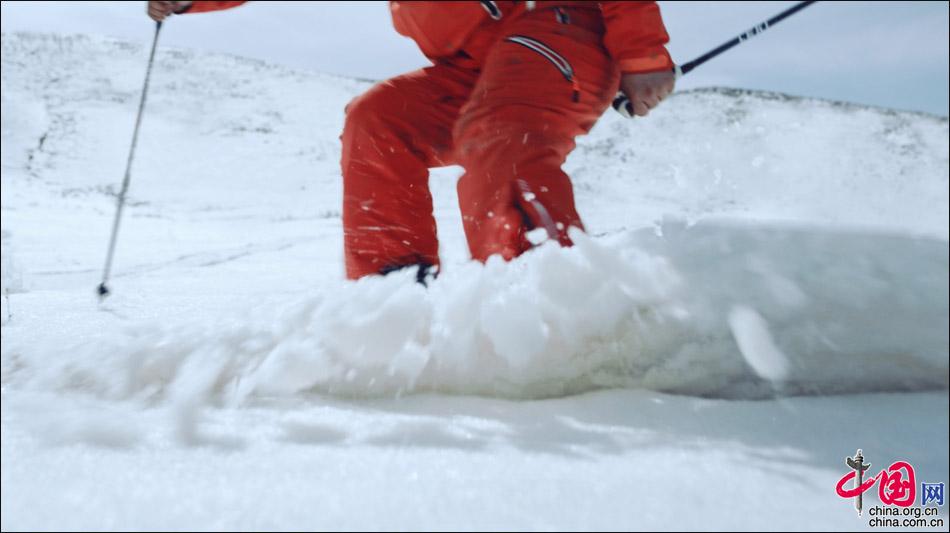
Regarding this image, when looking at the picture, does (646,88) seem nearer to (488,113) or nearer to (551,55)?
(551,55)

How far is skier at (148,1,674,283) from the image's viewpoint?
1.29 m

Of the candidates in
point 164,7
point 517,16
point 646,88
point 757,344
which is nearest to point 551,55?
point 517,16

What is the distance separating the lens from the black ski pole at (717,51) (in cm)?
158

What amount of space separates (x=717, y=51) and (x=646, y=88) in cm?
36

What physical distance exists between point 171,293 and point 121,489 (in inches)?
60.1

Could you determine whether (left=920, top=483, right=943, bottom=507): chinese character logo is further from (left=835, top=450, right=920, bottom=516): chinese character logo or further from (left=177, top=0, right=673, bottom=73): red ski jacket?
(left=177, top=0, right=673, bottom=73): red ski jacket

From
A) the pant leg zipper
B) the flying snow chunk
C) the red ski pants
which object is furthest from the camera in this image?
the pant leg zipper

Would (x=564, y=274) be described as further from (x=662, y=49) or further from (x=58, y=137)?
(x=58, y=137)

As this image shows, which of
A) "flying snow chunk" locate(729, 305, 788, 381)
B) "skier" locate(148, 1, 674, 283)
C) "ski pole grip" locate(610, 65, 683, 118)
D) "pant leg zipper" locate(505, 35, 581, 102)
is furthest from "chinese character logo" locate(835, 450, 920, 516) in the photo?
"ski pole grip" locate(610, 65, 683, 118)

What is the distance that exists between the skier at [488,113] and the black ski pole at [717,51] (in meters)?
0.03

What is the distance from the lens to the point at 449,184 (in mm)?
9148

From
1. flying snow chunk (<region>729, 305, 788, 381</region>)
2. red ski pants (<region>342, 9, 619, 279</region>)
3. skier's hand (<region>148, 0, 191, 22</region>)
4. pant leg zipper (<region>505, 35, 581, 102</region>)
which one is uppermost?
skier's hand (<region>148, 0, 191, 22</region>)

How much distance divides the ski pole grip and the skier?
17mm

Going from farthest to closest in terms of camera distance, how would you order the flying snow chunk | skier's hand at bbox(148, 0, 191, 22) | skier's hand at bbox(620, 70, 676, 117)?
skier's hand at bbox(148, 0, 191, 22)
skier's hand at bbox(620, 70, 676, 117)
the flying snow chunk
